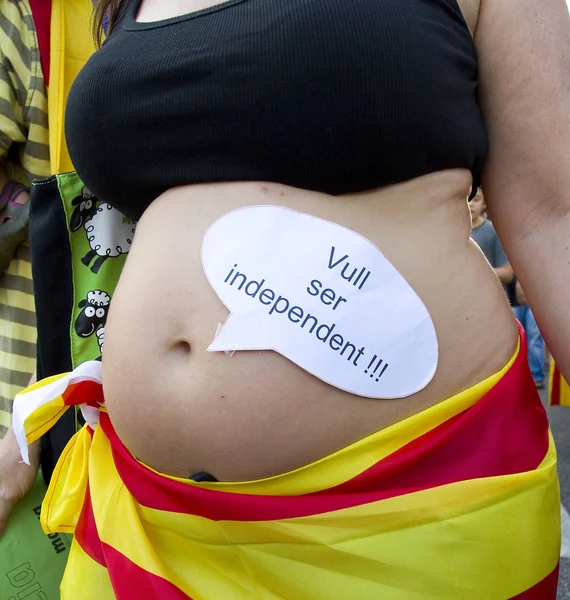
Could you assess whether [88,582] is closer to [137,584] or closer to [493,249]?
[137,584]

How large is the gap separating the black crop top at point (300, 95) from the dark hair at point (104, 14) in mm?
261

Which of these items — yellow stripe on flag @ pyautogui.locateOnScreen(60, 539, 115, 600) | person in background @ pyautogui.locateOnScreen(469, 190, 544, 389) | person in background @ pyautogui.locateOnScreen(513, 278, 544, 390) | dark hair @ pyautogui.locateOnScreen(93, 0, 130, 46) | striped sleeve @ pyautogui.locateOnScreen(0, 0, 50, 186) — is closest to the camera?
yellow stripe on flag @ pyautogui.locateOnScreen(60, 539, 115, 600)

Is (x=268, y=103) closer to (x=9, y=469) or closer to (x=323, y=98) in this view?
(x=323, y=98)

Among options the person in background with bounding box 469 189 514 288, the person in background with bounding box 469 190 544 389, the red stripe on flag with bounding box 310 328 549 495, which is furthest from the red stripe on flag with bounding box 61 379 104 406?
the person in background with bounding box 469 189 514 288

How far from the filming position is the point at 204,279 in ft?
2.01

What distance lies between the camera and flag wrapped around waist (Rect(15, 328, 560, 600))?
0.58m

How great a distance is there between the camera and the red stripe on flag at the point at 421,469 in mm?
586

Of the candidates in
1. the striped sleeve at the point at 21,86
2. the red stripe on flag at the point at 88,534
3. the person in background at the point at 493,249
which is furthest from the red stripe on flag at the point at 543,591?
the person in background at the point at 493,249

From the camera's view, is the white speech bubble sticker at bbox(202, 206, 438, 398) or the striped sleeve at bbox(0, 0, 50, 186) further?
the striped sleeve at bbox(0, 0, 50, 186)

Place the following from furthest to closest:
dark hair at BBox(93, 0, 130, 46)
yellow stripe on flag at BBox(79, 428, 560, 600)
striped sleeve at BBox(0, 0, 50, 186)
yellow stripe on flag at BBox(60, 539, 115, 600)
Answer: striped sleeve at BBox(0, 0, 50, 186), dark hair at BBox(93, 0, 130, 46), yellow stripe on flag at BBox(60, 539, 115, 600), yellow stripe on flag at BBox(79, 428, 560, 600)

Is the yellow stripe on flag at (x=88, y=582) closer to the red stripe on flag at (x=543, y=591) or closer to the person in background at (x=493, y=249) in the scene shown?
the red stripe on flag at (x=543, y=591)

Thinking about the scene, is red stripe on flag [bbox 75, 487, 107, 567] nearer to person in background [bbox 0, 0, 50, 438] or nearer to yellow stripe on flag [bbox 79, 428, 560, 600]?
yellow stripe on flag [bbox 79, 428, 560, 600]

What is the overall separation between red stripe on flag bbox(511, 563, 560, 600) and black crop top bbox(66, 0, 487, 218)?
426 mm

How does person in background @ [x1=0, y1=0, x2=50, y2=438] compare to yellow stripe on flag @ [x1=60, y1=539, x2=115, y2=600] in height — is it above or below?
above
